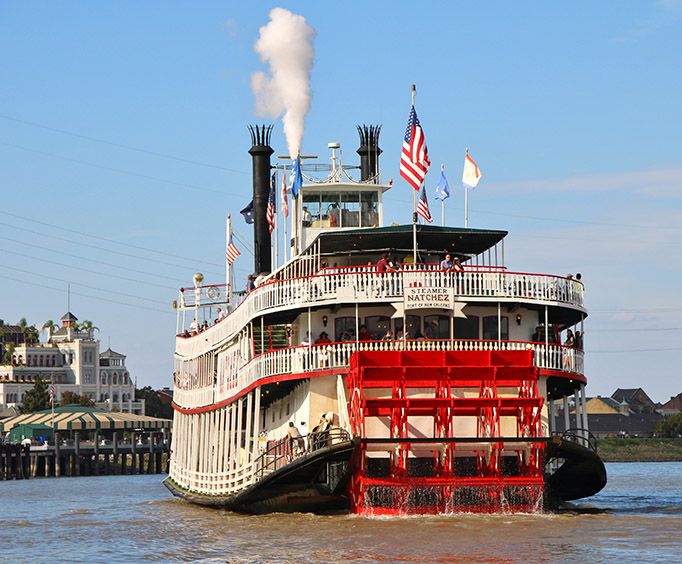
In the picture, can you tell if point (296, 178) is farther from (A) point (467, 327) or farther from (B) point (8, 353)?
(B) point (8, 353)

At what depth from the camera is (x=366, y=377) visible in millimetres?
27531

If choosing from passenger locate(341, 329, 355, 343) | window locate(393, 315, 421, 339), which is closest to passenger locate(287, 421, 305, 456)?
passenger locate(341, 329, 355, 343)

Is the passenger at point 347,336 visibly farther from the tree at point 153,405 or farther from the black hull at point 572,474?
the tree at point 153,405

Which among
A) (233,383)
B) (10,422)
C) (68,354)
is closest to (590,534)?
(233,383)

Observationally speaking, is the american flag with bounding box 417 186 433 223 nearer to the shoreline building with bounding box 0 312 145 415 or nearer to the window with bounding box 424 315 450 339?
the window with bounding box 424 315 450 339

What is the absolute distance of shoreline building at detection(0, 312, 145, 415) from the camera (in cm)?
14425

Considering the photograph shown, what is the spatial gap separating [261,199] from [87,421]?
52.5 meters

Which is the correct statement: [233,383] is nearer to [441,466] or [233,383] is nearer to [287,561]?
[441,466]

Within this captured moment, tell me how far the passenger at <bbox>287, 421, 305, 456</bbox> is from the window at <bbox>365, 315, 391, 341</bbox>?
253 centimetres

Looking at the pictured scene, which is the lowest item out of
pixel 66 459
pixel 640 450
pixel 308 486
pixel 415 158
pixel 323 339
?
pixel 308 486

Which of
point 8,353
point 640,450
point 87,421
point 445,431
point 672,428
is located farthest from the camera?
point 8,353

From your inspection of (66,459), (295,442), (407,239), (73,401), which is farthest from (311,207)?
(73,401)

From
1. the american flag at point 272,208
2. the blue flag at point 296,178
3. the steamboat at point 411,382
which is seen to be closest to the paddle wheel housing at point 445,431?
the steamboat at point 411,382

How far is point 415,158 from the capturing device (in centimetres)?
3048
